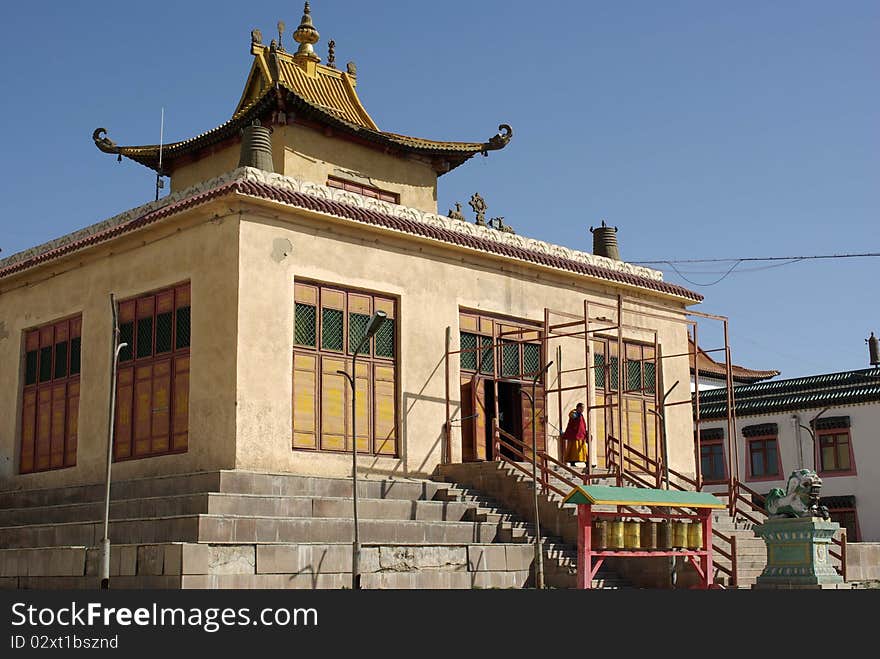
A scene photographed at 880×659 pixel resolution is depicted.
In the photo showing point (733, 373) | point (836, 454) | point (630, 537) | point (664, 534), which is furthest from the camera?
point (733, 373)

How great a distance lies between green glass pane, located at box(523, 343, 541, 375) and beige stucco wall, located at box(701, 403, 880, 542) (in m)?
16.2

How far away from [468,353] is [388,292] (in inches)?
89.9

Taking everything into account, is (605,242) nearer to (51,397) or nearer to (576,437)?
(576,437)

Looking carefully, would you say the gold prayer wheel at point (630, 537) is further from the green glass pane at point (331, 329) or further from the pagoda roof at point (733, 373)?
the pagoda roof at point (733, 373)

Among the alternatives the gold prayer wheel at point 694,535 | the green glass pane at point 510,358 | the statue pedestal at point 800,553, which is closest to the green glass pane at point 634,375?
the green glass pane at point 510,358

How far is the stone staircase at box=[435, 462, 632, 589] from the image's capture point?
19.2 meters

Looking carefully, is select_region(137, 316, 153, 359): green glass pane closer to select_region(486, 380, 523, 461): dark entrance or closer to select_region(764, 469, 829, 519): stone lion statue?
select_region(486, 380, 523, 461): dark entrance

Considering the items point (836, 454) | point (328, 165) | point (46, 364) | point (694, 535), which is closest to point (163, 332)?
point (46, 364)

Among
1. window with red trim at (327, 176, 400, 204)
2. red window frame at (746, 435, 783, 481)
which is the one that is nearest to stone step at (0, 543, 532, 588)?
window with red trim at (327, 176, 400, 204)

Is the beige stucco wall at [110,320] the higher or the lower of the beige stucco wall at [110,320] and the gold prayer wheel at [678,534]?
the higher

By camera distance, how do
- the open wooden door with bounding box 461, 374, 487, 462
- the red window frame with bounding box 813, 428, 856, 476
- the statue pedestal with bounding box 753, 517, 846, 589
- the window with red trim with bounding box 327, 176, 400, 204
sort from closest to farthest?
1. the statue pedestal with bounding box 753, 517, 846, 589
2. the open wooden door with bounding box 461, 374, 487, 462
3. the window with red trim with bounding box 327, 176, 400, 204
4. the red window frame with bounding box 813, 428, 856, 476

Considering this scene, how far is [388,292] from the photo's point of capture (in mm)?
22406

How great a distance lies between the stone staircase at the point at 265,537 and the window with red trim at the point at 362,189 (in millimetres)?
8213

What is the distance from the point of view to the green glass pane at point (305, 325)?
2097 centimetres
